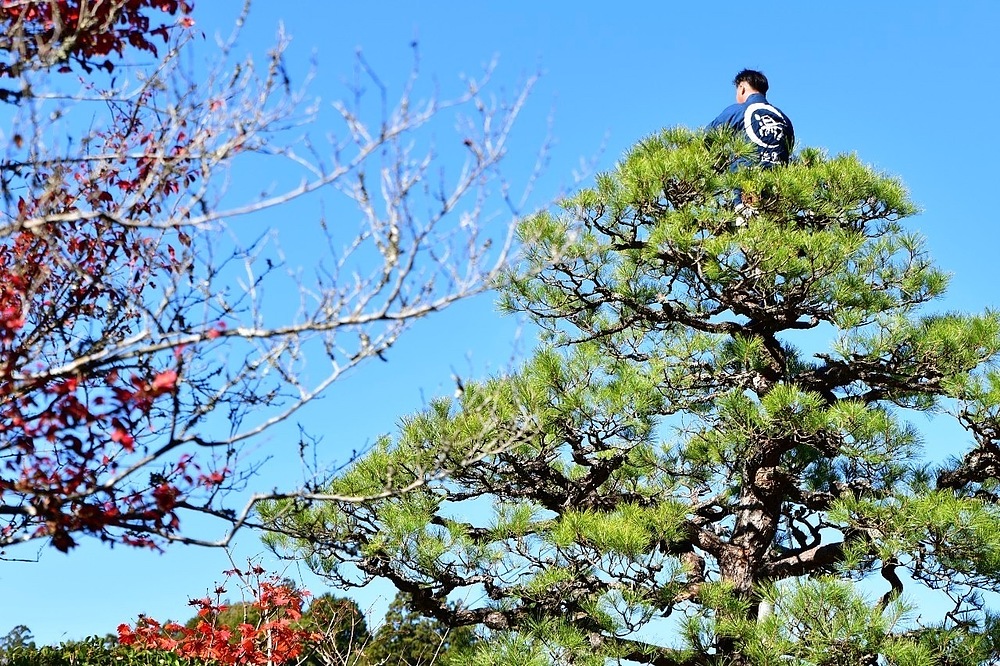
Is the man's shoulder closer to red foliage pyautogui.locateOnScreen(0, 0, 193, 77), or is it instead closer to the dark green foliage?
red foliage pyautogui.locateOnScreen(0, 0, 193, 77)

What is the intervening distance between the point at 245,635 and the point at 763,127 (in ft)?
12.1

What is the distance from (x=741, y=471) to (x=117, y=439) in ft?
9.77

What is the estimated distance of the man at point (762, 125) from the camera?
515cm

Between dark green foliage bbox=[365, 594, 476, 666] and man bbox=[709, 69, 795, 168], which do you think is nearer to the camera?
man bbox=[709, 69, 795, 168]

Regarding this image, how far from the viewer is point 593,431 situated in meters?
4.50

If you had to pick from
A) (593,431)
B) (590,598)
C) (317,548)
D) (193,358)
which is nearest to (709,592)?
(590,598)

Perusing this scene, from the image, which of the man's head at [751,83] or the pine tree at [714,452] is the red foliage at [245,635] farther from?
the man's head at [751,83]

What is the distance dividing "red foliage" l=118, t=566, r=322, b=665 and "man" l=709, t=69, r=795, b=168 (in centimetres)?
331

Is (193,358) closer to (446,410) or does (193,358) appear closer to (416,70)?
(416,70)

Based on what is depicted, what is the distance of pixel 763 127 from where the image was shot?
204 inches

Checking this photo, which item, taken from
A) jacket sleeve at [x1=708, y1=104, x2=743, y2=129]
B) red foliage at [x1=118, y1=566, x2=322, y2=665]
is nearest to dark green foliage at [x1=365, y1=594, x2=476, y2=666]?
red foliage at [x1=118, y1=566, x2=322, y2=665]

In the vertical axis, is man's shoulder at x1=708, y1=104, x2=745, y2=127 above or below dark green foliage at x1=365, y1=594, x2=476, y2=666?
above

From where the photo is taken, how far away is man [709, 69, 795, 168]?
16.9 feet

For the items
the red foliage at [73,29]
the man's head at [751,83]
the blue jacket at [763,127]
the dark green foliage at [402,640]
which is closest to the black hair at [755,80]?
the man's head at [751,83]
